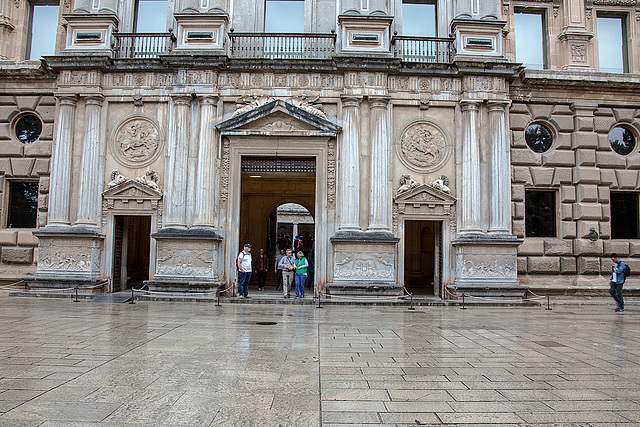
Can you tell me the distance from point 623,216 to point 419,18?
10.3m

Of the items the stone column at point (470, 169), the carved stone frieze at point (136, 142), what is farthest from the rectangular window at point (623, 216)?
the carved stone frieze at point (136, 142)

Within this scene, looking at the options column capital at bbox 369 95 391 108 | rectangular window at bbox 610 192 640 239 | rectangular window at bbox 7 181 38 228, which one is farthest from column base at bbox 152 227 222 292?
rectangular window at bbox 610 192 640 239

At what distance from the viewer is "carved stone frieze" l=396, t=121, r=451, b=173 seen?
669 inches

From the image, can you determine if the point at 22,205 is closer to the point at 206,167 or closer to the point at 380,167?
the point at 206,167

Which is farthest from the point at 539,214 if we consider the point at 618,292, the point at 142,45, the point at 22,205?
the point at 22,205

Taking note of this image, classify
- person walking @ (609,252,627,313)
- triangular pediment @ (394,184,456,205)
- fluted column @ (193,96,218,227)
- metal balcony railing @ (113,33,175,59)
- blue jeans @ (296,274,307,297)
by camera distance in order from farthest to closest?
metal balcony railing @ (113,33,175,59) < triangular pediment @ (394,184,456,205) < fluted column @ (193,96,218,227) < blue jeans @ (296,274,307,297) < person walking @ (609,252,627,313)

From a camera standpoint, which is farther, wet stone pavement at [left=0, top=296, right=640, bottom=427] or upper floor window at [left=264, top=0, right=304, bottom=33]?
upper floor window at [left=264, top=0, right=304, bottom=33]

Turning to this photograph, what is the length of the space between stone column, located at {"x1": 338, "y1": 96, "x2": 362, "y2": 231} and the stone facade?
5cm

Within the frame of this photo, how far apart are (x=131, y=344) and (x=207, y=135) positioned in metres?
10.0

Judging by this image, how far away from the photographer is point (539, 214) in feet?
57.3

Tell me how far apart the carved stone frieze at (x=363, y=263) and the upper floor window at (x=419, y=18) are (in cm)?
823

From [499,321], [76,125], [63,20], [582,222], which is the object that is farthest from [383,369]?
[63,20]

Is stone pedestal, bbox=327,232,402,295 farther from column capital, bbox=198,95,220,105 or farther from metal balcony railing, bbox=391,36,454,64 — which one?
metal balcony railing, bbox=391,36,454,64

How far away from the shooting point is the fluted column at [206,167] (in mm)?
16250
